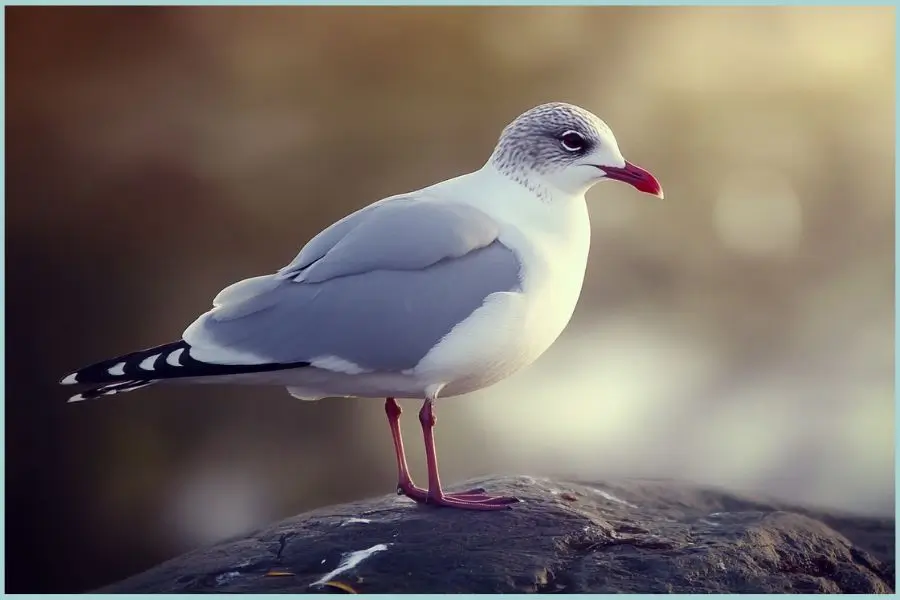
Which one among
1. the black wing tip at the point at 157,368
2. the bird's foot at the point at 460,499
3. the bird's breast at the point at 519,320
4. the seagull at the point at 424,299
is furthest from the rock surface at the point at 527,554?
the black wing tip at the point at 157,368

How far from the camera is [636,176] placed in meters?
2.80

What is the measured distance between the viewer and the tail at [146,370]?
2.47m

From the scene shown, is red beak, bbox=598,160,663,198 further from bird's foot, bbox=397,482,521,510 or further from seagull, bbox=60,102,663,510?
bird's foot, bbox=397,482,521,510

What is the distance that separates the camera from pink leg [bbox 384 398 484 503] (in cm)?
287

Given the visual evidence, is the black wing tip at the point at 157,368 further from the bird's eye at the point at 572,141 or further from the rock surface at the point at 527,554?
the bird's eye at the point at 572,141

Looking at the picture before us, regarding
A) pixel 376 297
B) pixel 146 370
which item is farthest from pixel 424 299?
pixel 146 370

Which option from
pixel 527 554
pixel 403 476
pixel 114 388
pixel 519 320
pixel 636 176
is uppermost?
pixel 636 176

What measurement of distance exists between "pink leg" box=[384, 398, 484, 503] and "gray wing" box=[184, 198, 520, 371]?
1.34ft

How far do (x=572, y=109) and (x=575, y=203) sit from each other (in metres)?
0.25

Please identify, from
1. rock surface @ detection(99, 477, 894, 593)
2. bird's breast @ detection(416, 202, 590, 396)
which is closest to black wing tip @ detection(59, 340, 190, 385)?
rock surface @ detection(99, 477, 894, 593)

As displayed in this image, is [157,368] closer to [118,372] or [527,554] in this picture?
[118,372]

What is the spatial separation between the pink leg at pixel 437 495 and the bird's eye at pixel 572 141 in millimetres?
769

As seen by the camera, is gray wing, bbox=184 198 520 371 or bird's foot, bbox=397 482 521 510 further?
bird's foot, bbox=397 482 521 510

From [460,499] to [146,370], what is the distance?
0.91 meters
